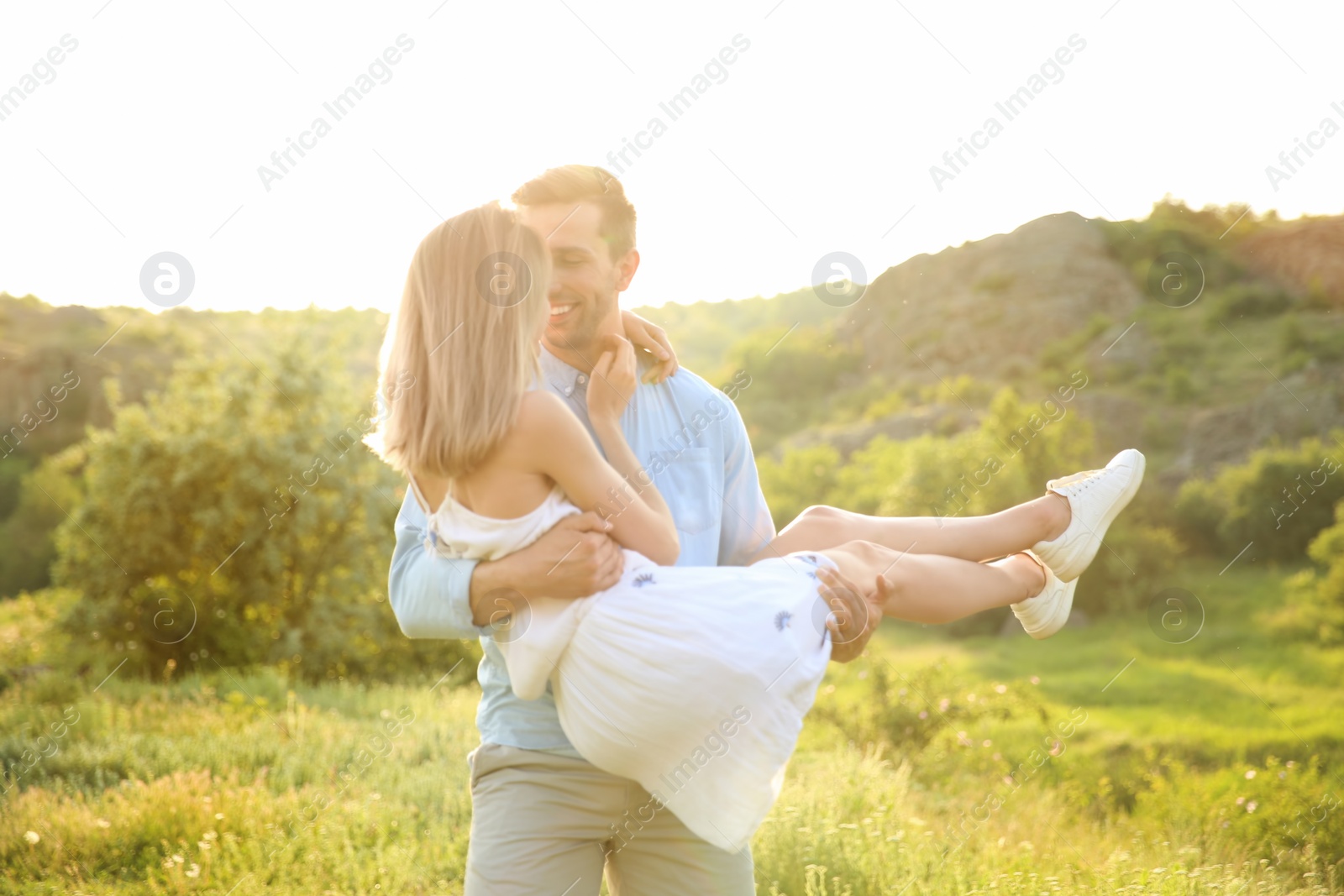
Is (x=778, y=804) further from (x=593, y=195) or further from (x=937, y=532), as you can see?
(x=593, y=195)

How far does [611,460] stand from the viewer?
8.63 feet

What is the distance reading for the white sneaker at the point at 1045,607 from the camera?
338cm

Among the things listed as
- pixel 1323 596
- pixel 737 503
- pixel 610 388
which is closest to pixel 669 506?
pixel 737 503

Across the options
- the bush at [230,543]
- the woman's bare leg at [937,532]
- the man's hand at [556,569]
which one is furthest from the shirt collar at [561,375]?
the bush at [230,543]

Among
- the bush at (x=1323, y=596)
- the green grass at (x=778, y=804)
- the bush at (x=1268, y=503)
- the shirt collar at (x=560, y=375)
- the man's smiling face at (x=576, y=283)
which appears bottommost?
the green grass at (x=778, y=804)

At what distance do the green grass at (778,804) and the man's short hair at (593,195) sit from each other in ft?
9.61

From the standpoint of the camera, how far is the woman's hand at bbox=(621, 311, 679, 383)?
2959mm

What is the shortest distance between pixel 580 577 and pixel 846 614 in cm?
71

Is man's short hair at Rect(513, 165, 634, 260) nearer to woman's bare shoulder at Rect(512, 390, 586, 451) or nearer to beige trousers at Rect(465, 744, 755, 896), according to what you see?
woman's bare shoulder at Rect(512, 390, 586, 451)

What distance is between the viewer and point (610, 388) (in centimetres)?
272

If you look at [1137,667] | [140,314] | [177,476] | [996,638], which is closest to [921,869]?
[177,476]

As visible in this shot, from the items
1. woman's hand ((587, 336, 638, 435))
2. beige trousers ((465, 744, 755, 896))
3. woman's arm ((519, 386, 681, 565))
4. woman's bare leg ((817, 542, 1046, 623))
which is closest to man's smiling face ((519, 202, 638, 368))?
woman's hand ((587, 336, 638, 435))

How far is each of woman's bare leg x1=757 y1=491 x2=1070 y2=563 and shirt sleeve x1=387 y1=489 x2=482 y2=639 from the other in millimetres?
932

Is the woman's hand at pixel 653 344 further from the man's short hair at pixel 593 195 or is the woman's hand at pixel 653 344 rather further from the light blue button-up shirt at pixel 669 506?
the man's short hair at pixel 593 195
